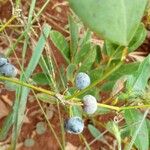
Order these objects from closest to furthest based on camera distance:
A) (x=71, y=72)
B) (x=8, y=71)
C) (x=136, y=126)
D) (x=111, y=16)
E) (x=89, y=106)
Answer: (x=111, y=16), (x=89, y=106), (x=8, y=71), (x=136, y=126), (x=71, y=72)

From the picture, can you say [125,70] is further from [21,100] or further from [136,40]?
[21,100]

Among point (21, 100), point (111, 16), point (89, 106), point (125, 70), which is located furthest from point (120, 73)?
point (111, 16)

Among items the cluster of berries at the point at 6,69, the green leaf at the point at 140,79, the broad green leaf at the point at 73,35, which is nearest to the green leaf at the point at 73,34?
the broad green leaf at the point at 73,35

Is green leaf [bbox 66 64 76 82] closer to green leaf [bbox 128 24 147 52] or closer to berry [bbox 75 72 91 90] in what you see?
green leaf [bbox 128 24 147 52]

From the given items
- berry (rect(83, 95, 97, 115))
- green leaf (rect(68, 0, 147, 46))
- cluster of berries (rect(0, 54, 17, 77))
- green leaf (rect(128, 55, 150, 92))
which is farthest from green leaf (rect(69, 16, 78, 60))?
green leaf (rect(68, 0, 147, 46))

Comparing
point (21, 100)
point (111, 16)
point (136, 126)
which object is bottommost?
point (136, 126)

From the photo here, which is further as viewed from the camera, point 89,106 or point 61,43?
point 61,43
